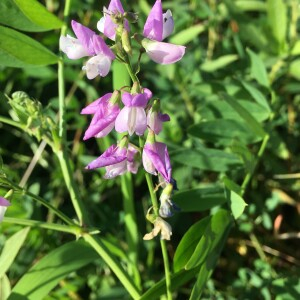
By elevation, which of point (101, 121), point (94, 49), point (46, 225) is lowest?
point (46, 225)

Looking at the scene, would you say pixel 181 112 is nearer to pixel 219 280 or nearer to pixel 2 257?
pixel 219 280

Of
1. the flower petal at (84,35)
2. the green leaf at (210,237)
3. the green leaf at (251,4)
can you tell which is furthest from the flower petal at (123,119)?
the green leaf at (251,4)

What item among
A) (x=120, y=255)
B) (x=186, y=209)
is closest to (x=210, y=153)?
(x=186, y=209)

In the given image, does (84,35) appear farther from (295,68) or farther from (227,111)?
(295,68)

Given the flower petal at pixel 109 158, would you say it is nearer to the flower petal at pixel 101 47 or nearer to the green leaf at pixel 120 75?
the flower petal at pixel 101 47

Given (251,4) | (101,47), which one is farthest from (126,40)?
(251,4)

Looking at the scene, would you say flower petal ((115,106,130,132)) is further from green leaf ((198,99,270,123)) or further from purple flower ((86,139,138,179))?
green leaf ((198,99,270,123))

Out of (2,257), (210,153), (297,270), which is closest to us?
(2,257)
